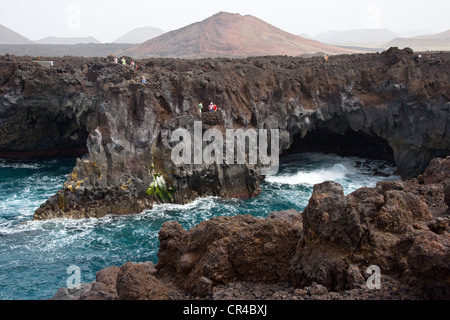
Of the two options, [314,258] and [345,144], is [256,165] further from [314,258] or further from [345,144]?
[314,258]

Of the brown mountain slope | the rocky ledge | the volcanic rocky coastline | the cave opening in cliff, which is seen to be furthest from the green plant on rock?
the brown mountain slope

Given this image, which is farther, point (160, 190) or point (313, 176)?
point (313, 176)

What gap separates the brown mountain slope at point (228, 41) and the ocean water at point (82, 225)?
85806mm

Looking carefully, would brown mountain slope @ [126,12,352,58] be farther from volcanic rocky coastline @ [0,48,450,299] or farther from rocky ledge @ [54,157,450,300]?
rocky ledge @ [54,157,450,300]

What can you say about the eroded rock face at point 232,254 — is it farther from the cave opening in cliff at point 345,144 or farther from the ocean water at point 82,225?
the cave opening in cliff at point 345,144

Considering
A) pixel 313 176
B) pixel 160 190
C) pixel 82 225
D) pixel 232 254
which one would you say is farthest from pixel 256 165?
pixel 232 254

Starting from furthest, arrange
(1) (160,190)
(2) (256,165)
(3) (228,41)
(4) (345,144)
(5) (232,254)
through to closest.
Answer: (3) (228,41)
(4) (345,144)
(2) (256,165)
(1) (160,190)
(5) (232,254)

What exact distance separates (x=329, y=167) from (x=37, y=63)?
3596 cm

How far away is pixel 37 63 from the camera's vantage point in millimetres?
44906

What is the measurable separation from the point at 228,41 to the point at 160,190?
366 ft

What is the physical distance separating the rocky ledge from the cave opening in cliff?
35.8 meters

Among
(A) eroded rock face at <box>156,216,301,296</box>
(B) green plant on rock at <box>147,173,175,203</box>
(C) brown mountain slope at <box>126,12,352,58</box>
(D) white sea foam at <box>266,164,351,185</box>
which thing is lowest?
(D) white sea foam at <box>266,164,351,185</box>

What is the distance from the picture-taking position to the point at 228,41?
135 meters

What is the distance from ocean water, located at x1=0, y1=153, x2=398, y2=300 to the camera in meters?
22.3
